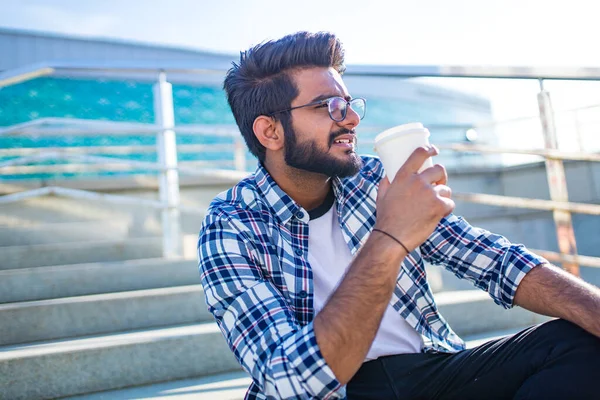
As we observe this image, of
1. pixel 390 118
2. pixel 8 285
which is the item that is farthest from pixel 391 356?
pixel 390 118

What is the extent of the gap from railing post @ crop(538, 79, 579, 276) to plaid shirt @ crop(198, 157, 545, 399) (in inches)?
45.1

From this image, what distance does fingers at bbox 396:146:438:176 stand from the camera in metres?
0.96

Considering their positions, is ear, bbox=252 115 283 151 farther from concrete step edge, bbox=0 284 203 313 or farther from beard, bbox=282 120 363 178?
concrete step edge, bbox=0 284 203 313

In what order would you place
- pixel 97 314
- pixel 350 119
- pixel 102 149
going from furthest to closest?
pixel 102 149 → pixel 97 314 → pixel 350 119

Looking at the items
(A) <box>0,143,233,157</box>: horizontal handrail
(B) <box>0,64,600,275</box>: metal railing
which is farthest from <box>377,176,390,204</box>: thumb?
(A) <box>0,143,233,157</box>: horizontal handrail

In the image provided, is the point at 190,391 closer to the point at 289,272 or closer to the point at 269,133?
the point at 289,272

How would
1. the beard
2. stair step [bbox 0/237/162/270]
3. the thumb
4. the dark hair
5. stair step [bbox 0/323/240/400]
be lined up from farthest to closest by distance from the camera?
stair step [bbox 0/237/162/270] → stair step [bbox 0/323/240/400] → the dark hair → the beard → the thumb

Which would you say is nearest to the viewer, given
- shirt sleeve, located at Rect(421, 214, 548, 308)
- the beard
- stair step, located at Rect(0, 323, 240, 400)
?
shirt sleeve, located at Rect(421, 214, 548, 308)

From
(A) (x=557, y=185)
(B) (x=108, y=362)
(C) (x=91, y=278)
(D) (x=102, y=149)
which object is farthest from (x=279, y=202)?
(D) (x=102, y=149)

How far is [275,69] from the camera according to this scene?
1532 millimetres

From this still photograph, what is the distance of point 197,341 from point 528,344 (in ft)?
3.66

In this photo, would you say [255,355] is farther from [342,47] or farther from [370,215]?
[342,47]

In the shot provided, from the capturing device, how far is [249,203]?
130cm

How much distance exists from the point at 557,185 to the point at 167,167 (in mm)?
2005
